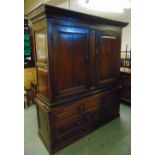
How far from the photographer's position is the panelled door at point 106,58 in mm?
2602

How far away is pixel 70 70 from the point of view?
2201 millimetres

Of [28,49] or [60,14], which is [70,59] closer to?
[60,14]

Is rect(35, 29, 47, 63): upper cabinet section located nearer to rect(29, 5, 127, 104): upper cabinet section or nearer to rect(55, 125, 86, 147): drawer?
rect(29, 5, 127, 104): upper cabinet section

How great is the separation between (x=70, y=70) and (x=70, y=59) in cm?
16

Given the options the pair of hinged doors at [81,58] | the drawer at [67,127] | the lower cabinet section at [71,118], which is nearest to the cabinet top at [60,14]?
the pair of hinged doors at [81,58]

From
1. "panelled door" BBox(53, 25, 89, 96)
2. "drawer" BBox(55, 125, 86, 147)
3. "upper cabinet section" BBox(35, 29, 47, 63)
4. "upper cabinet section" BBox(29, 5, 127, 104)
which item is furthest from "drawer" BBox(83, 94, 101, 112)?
"upper cabinet section" BBox(35, 29, 47, 63)

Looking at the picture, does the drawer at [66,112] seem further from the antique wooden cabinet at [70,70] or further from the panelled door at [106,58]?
the panelled door at [106,58]

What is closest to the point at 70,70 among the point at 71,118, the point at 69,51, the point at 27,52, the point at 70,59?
the point at 70,59

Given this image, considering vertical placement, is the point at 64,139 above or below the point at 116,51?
below
